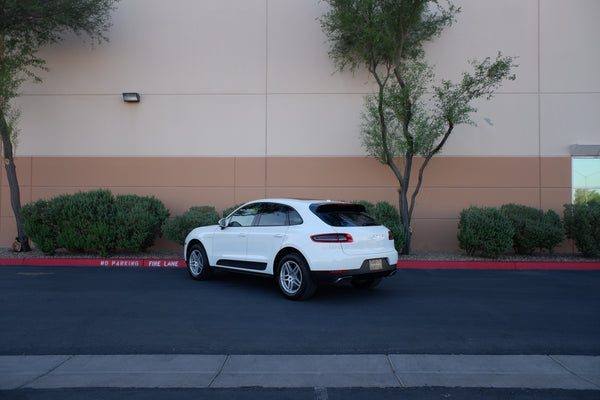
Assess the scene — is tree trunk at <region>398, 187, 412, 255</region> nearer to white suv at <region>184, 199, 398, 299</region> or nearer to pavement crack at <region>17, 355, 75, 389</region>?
white suv at <region>184, 199, 398, 299</region>

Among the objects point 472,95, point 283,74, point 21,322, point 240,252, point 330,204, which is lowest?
point 21,322

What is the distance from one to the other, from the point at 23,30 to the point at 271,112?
24.0ft

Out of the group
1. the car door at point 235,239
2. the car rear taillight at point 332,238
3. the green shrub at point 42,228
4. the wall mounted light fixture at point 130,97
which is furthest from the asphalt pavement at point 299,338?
the wall mounted light fixture at point 130,97

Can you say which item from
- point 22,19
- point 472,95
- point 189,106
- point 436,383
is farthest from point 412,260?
point 22,19

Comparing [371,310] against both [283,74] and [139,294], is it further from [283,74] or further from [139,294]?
[283,74]

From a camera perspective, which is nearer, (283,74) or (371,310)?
(371,310)

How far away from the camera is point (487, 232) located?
11438 millimetres

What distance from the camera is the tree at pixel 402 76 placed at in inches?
447

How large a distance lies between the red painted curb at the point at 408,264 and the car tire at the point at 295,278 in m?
4.53

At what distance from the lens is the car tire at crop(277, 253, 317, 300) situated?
22.9 feet

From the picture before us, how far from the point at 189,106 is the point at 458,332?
11167 mm

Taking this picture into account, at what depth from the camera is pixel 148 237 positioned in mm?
12086

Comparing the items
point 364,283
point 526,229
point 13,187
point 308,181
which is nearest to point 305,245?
point 364,283

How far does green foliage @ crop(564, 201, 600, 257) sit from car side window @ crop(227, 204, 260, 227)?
9.09m
